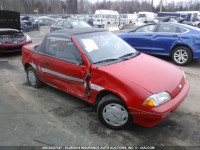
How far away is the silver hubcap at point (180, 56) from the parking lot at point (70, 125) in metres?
2.01

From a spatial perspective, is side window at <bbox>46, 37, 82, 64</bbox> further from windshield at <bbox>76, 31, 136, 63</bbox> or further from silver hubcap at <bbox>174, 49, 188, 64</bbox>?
silver hubcap at <bbox>174, 49, 188, 64</bbox>

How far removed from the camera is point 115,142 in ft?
9.00

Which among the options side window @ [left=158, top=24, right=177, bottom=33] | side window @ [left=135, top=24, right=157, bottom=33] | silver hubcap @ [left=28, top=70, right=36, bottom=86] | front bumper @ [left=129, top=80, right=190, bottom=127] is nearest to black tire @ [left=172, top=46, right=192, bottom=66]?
side window @ [left=158, top=24, right=177, bottom=33]

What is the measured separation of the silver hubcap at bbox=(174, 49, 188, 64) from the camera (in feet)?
20.2

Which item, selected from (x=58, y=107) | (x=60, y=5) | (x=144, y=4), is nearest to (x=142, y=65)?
(x=58, y=107)

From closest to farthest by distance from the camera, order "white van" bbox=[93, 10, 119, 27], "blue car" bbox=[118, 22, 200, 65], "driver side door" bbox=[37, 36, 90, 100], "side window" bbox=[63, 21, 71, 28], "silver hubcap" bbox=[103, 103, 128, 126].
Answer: "silver hubcap" bbox=[103, 103, 128, 126], "driver side door" bbox=[37, 36, 90, 100], "blue car" bbox=[118, 22, 200, 65], "side window" bbox=[63, 21, 71, 28], "white van" bbox=[93, 10, 119, 27]

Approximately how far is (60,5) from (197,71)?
7182 centimetres

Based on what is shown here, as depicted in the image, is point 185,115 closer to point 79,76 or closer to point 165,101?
point 165,101

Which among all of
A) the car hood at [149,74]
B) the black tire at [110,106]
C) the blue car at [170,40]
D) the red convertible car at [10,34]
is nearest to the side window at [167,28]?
the blue car at [170,40]

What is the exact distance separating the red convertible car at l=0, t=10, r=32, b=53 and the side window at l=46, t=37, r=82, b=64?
4628mm

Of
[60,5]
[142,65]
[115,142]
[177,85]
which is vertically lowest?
[115,142]

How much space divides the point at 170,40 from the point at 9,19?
24.4ft

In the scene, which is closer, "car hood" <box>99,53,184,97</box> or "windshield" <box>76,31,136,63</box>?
"car hood" <box>99,53,184,97</box>

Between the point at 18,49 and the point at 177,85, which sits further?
the point at 18,49
